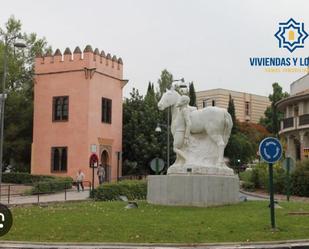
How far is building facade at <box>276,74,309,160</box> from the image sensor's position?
54688mm

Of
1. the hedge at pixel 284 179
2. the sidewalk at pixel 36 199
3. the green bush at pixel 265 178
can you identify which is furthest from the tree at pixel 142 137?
the sidewalk at pixel 36 199

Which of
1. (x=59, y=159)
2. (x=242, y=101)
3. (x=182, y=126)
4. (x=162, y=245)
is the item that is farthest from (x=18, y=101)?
(x=242, y=101)

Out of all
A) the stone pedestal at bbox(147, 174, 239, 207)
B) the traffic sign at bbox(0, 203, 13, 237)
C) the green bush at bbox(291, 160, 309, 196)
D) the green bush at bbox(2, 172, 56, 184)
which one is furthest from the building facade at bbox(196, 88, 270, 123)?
the traffic sign at bbox(0, 203, 13, 237)

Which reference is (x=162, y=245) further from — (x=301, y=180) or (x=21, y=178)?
(x=21, y=178)

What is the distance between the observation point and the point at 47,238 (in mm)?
12508

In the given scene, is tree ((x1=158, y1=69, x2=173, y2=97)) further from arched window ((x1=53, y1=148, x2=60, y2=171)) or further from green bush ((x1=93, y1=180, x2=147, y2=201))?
green bush ((x1=93, y1=180, x2=147, y2=201))

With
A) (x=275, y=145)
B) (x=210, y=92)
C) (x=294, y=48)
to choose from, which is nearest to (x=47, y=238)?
(x=275, y=145)

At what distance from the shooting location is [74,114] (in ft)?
156

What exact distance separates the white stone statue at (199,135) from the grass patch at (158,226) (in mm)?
3409

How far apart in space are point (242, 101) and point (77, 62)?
60185 mm

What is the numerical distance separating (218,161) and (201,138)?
1167 millimetres

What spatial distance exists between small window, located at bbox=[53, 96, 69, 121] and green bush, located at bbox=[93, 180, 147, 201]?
1808 cm

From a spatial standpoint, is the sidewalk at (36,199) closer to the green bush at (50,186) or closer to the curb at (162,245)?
the green bush at (50,186)

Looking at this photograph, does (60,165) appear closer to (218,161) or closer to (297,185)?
(297,185)
